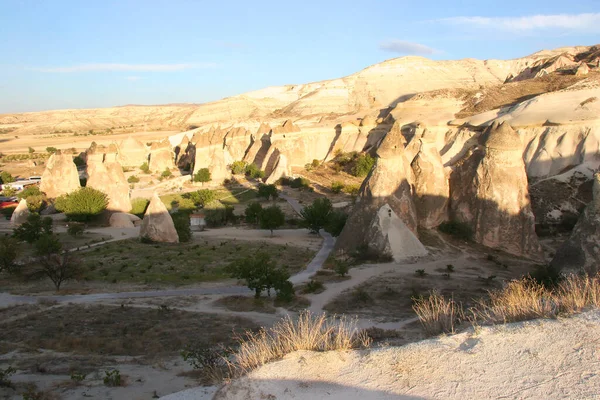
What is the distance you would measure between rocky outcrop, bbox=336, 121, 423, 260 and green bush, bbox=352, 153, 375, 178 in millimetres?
20480

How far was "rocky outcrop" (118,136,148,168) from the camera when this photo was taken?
5346 centimetres

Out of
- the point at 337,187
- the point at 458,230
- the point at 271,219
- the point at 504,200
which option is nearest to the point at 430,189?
the point at 458,230

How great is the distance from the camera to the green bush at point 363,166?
42281 millimetres

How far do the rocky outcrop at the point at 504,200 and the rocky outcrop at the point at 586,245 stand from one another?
18.8 ft

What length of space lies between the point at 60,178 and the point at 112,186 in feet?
21.4

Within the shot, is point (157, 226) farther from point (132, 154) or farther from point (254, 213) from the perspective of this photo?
point (132, 154)

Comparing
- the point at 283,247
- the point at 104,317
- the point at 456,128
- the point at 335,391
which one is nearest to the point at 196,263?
the point at 283,247

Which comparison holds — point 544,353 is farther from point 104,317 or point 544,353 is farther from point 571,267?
point 104,317

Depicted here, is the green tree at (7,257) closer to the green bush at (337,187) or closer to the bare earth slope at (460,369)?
the bare earth slope at (460,369)

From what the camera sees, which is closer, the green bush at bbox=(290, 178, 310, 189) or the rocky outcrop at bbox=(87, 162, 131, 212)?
the rocky outcrop at bbox=(87, 162, 131, 212)

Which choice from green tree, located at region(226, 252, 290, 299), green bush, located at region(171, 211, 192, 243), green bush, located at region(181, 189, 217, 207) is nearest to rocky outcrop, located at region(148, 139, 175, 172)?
green bush, located at region(181, 189, 217, 207)

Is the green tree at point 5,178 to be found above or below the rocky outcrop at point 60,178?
below

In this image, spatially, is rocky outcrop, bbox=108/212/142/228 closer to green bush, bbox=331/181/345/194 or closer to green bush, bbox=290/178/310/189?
green bush, bbox=290/178/310/189

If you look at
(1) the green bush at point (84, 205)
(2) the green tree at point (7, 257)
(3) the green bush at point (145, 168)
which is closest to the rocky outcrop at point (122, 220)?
(1) the green bush at point (84, 205)
